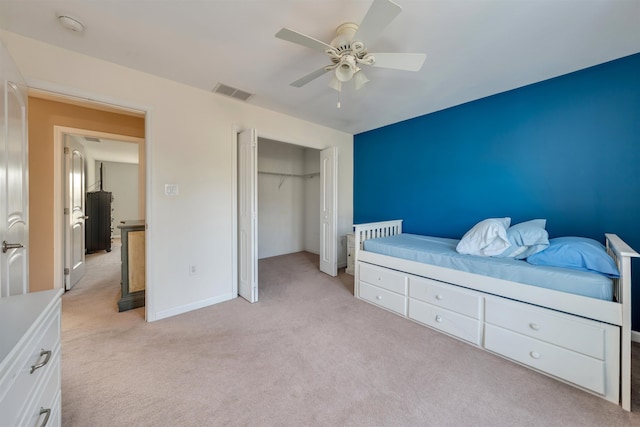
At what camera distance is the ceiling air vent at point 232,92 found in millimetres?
2689

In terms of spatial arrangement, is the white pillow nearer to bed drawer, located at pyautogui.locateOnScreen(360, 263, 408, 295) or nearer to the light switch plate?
bed drawer, located at pyautogui.locateOnScreen(360, 263, 408, 295)

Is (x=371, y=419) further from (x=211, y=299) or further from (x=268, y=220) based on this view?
(x=268, y=220)

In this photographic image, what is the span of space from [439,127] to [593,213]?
1.89 metres

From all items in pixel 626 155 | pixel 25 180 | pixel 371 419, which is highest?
pixel 626 155

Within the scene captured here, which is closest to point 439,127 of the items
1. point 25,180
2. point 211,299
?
point 211,299

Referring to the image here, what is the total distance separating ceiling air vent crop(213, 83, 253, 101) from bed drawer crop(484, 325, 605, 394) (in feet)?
11.3

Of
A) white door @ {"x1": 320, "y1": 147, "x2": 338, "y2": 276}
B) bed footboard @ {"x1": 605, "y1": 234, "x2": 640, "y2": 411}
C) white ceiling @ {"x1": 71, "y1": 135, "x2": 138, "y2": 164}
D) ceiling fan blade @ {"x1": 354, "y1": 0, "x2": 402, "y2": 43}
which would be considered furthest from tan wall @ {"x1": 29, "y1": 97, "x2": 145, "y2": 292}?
bed footboard @ {"x1": 605, "y1": 234, "x2": 640, "y2": 411}

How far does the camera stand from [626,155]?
7.08 feet

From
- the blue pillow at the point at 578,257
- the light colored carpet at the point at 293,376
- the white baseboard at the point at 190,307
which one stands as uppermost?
the blue pillow at the point at 578,257

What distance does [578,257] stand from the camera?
5.82ft

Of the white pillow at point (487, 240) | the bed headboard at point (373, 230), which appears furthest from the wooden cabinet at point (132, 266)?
the white pillow at point (487, 240)

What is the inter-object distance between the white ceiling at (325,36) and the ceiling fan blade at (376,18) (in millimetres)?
206

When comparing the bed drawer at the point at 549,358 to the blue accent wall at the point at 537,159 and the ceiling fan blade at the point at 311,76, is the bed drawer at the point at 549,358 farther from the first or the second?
the ceiling fan blade at the point at 311,76

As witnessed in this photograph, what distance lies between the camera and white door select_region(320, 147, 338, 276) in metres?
3.78
